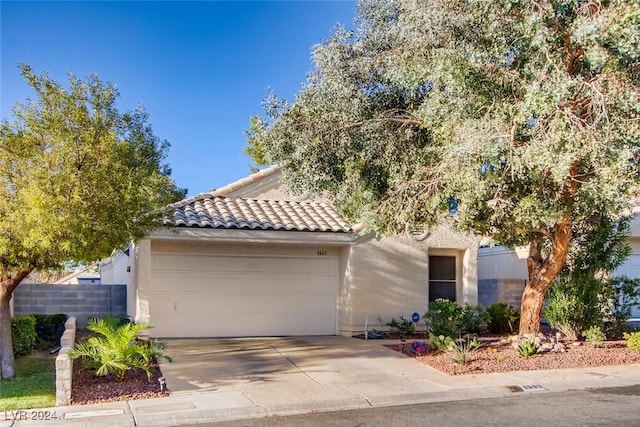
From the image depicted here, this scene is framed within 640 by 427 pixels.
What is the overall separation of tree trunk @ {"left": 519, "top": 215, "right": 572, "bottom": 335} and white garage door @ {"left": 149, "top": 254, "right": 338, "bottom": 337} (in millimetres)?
5294

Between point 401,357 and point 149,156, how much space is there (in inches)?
251

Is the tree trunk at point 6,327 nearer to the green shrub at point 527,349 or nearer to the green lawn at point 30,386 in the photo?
the green lawn at point 30,386

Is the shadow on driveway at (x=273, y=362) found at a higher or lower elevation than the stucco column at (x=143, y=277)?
lower

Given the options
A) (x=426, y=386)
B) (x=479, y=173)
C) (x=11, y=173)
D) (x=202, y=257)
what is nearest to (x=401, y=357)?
(x=426, y=386)

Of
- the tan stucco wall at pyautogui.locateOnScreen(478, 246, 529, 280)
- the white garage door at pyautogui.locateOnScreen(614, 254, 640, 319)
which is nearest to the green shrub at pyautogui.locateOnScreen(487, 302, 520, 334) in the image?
the tan stucco wall at pyautogui.locateOnScreen(478, 246, 529, 280)

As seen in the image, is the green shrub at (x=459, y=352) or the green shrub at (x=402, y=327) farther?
the green shrub at (x=402, y=327)

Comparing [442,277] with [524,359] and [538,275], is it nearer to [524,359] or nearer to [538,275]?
[538,275]

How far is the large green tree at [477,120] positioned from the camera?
856 cm

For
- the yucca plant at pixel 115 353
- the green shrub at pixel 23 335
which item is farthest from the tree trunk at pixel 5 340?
the green shrub at pixel 23 335

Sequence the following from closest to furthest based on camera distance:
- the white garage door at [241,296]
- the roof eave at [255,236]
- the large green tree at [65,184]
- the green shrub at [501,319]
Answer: the large green tree at [65,184] → the roof eave at [255,236] → the white garage door at [241,296] → the green shrub at [501,319]

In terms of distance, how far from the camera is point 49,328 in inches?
531

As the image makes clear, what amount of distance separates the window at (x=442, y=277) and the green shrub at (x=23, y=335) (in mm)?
10079

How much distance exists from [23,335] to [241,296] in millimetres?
5119

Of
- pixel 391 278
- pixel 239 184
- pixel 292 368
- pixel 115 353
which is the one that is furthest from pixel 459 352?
pixel 239 184
